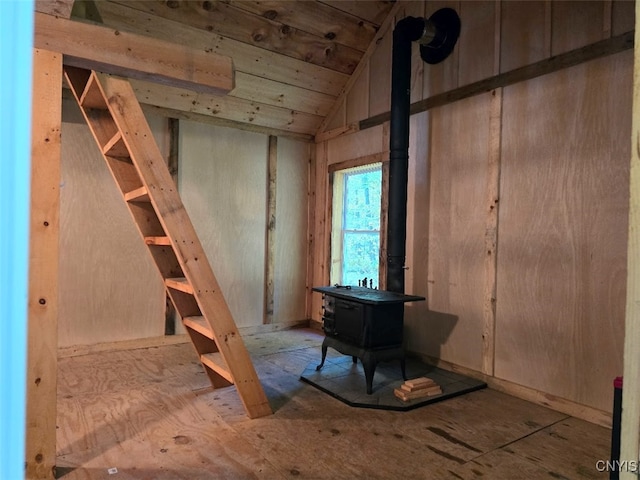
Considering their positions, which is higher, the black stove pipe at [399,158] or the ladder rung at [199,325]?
the black stove pipe at [399,158]

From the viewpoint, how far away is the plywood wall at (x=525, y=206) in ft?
8.38

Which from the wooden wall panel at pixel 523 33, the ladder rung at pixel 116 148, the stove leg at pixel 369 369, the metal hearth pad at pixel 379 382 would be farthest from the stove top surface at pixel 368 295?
the wooden wall panel at pixel 523 33

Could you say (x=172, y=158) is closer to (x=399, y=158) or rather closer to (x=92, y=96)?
(x=92, y=96)

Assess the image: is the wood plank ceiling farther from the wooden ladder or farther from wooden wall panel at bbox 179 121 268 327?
the wooden ladder

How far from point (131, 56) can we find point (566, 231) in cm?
278

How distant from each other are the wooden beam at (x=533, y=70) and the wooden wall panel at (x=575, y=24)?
0.05m

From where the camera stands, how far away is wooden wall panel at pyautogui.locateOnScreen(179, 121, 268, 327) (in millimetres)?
4301

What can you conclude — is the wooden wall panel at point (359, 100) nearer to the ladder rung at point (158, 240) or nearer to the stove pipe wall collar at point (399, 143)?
the stove pipe wall collar at point (399, 143)

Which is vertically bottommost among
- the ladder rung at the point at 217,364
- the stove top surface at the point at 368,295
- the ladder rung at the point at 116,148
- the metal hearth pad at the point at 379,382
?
the metal hearth pad at the point at 379,382

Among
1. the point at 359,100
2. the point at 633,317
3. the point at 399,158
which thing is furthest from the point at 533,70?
the point at 633,317

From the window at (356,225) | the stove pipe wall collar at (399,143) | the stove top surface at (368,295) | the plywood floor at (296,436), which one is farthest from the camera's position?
the window at (356,225)

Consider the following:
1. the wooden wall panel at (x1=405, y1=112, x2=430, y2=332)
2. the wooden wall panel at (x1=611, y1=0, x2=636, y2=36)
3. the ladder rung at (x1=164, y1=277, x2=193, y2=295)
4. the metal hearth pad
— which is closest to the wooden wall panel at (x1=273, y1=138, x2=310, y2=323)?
the metal hearth pad

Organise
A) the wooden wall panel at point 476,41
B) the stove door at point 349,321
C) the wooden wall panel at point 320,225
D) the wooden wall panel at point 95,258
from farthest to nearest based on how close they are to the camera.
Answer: the wooden wall panel at point 320,225, the wooden wall panel at point 95,258, the wooden wall panel at point 476,41, the stove door at point 349,321

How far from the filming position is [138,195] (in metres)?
2.50
